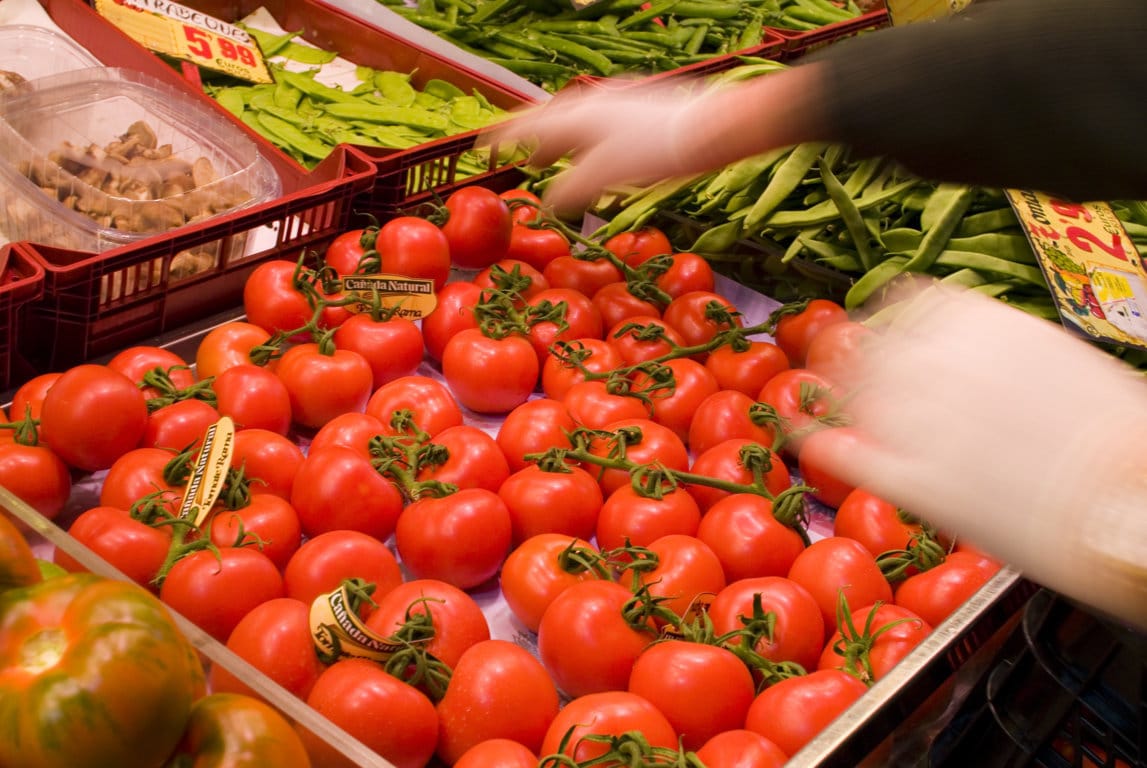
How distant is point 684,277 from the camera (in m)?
2.71

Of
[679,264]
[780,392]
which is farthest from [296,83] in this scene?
[780,392]

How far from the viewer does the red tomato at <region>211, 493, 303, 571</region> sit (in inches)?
67.8

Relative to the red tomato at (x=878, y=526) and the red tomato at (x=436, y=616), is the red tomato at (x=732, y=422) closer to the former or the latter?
the red tomato at (x=878, y=526)

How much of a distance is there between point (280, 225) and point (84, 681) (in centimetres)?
191

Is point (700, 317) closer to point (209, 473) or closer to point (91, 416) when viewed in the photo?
point (209, 473)

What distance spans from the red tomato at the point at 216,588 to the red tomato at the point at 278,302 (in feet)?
2.55

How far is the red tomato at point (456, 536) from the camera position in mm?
1801

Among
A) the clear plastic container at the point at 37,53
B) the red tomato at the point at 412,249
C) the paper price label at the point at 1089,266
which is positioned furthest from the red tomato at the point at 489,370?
the clear plastic container at the point at 37,53

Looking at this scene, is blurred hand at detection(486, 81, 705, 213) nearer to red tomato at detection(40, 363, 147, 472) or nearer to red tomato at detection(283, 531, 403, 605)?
red tomato at detection(283, 531, 403, 605)

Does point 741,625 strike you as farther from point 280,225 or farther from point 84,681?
point 280,225

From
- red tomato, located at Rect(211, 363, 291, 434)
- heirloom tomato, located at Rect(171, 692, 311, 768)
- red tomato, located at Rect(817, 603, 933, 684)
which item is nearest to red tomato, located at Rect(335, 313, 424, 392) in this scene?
red tomato, located at Rect(211, 363, 291, 434)

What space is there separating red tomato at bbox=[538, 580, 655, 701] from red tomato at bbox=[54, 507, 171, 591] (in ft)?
2.08

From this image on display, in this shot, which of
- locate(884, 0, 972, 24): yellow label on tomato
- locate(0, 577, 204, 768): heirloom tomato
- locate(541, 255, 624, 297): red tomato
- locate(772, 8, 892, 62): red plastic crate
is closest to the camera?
locate(0, 577, 204, 768): heirloom tomato

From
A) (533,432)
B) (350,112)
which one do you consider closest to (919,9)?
(350,112)
